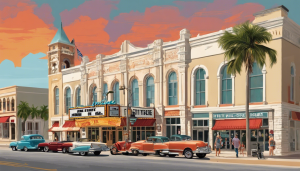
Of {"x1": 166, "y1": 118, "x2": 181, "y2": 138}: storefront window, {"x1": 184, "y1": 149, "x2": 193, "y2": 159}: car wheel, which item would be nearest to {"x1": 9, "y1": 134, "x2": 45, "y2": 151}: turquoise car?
{"x1": 166, "y1": 118, "x2": 181, "y2": 138}: storefront window

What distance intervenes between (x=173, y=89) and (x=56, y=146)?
50.1 ft

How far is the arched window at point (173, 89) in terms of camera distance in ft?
133

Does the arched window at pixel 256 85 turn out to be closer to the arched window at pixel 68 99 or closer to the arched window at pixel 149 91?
the arched window at pixel 149 91

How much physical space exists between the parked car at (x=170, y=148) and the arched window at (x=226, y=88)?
10.1m

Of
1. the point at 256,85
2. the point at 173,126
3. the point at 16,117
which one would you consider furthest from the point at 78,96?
the point at 256,85

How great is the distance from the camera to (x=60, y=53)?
197 feet

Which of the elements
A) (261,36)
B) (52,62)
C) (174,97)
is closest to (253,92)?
(261,36)

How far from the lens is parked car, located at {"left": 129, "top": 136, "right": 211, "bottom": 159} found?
25.7 meters

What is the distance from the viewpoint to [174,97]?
133ft

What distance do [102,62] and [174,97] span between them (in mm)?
14136

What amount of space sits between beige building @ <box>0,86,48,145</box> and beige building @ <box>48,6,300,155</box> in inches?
714

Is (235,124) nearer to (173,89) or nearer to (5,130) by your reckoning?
(173,89)

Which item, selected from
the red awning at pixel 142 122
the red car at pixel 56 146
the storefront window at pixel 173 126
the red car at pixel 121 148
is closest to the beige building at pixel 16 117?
the red awning at pixel 142 122

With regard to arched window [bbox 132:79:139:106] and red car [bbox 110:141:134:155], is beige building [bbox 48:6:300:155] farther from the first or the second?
red car [bbox 110:141:134:155]
